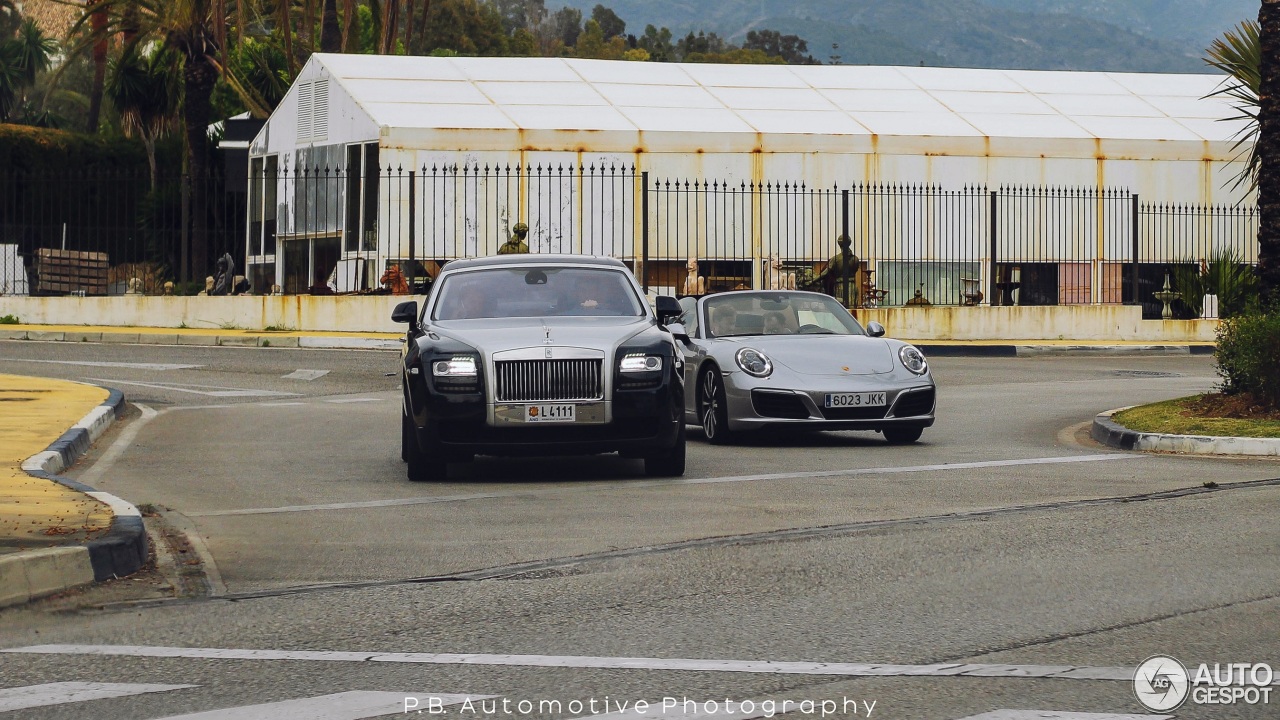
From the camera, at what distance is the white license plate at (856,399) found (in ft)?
45.0

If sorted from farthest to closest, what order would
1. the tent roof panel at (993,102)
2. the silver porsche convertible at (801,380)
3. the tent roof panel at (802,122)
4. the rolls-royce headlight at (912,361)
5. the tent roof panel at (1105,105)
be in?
the tent roof panel at (1105,105) → the tent roof panel at (993,102) → the tent roof panel at (802,122) → the rolls-royce headlight at (912,361) → the silver porsche convertible at (801,380)

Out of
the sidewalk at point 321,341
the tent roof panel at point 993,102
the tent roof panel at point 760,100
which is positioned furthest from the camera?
the tent roof panel at point 993,102

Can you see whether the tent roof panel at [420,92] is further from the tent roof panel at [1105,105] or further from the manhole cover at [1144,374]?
the manhole cover at [1144,374]

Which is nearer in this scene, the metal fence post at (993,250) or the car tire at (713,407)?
the car tire at (713,407)

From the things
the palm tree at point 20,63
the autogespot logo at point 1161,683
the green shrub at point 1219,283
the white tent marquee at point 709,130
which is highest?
the palm tree at point 20,63

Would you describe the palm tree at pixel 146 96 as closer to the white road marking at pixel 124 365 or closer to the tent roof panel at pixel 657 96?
the tent roof panel at pixel 657 96

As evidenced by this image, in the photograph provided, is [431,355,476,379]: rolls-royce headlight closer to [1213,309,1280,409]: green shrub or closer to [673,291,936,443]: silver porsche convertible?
[673,291,936,443]: silver porsche convertible

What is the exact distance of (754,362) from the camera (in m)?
14.0

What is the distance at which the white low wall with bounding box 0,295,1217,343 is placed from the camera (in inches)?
1154

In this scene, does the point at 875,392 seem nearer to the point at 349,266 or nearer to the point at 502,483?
the point at 502,483

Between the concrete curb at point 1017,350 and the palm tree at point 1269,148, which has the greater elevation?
the palm tree at point 1269,148

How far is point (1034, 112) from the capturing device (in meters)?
38.5

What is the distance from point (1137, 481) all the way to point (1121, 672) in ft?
19.8

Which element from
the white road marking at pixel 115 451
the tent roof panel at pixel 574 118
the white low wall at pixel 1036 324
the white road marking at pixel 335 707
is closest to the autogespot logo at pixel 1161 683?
the white road marking at pixel 335 707
